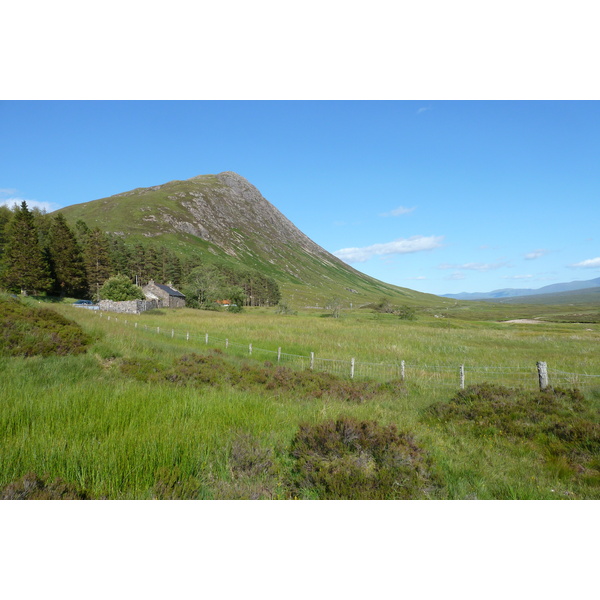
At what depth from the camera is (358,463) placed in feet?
14.5

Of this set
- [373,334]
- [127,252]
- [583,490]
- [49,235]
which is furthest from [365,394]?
[127,252]

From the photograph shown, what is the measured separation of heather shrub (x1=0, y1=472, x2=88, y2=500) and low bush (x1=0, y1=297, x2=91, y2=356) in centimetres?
A: 730

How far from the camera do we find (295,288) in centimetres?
18500

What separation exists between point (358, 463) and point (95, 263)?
77.2m

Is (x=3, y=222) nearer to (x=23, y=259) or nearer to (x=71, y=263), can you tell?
(x=71, y=263)

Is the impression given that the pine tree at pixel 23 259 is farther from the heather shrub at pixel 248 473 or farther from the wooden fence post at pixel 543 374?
the wooden fence post at pixel 543 374

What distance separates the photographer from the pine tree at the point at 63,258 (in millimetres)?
60656

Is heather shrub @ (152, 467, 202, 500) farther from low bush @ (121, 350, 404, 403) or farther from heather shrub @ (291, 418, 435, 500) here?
low bush @ (121, 350, 404, 403)

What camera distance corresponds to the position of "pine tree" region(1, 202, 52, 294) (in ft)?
165

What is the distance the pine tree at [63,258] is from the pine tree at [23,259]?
22.7 ft

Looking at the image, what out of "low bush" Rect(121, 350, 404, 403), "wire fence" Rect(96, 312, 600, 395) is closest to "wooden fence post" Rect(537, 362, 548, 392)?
"wire fence" Rect(96, 312, 600, 395)

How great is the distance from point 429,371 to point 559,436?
10030 mm

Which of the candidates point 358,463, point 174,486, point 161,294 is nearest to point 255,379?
point 358,463

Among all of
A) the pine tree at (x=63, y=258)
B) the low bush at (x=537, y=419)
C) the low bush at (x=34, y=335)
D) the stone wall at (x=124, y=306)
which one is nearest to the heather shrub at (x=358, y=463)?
the low bush at (x=537, y=419)
